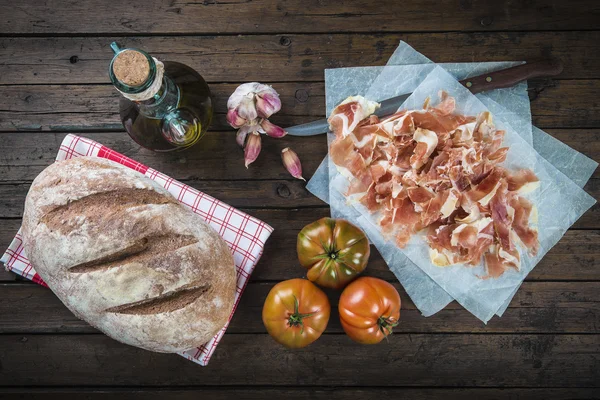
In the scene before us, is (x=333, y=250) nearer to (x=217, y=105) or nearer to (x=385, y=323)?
(x=385, y=323)

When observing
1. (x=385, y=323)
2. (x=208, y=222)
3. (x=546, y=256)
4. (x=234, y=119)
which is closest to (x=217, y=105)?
(x=234, y=119)

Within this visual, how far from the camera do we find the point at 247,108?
130 centimetres

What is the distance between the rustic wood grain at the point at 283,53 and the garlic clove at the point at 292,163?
0.25 m

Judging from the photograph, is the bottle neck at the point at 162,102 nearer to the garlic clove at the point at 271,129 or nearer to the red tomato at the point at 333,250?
the garlic clove at the point at 271,129

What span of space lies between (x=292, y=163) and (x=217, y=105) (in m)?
0.30

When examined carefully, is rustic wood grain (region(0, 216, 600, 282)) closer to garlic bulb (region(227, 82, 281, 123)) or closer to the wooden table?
the wooden table

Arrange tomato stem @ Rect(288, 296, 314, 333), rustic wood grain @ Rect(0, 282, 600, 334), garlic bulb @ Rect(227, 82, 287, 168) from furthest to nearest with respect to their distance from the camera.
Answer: rustic wood grain @ Rect(0, 282, 600, 334) < garlic bulb @ Rect(227, 82, 287, 168) < tomato stem @ Rect(288, 296, 314, 333)

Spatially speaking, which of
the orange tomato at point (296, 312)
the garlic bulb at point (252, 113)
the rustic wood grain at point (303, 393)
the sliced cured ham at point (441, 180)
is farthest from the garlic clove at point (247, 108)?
the rustic wood grain at point (303, 393)

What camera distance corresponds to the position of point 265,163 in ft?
4.65

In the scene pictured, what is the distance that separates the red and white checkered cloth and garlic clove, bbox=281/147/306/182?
0.17 m

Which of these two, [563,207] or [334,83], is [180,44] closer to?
[334,83]

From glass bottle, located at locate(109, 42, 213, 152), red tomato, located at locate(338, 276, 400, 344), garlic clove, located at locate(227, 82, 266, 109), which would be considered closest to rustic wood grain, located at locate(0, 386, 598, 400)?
red tomato, located at locate(338, 276, 400, 344)

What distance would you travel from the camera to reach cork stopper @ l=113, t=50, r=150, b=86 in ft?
3.30

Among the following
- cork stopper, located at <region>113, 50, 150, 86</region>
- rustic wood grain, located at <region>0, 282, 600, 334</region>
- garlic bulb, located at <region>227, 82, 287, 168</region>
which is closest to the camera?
cork stopper, located at <region>113, 50, 150, 86</region>
